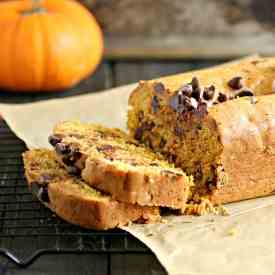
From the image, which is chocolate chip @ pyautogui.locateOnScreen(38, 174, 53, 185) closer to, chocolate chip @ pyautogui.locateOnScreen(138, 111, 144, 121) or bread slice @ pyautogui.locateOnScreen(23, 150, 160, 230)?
bread slice @ pyautogui.locateOnScreen(23, 150, 160, 230)

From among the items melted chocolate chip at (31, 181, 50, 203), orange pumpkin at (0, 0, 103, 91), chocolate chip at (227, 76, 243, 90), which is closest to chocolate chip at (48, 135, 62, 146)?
melted chocolate chip at (31, 181, 50, 203)

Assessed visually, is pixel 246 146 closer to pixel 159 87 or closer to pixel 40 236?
pixel 159 87

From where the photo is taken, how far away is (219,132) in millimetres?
3650

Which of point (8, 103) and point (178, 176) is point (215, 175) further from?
point (8, 103)

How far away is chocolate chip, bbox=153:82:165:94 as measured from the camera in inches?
158

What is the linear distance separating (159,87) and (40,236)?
102 centimetres

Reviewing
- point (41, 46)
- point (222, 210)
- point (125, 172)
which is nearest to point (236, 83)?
point (222, 210)

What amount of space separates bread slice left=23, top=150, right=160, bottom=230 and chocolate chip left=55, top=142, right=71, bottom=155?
0.09 meters

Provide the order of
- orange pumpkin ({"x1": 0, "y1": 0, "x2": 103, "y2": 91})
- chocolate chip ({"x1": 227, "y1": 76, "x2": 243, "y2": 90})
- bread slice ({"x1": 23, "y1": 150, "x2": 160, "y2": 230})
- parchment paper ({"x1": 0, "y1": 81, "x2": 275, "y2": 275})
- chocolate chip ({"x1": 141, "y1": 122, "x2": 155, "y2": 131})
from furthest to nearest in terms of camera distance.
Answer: orange pumpkin ({"x1": 0, "y1": 0, "x2": 103, "y2": 91}) < chocolate chip ({"x1": 141, "y1": 122, "x2": 155, "y2": 131}) < chocolate chip ({"x1": 227, "y1": 76, "x2": 243, "y2": 90}) < bread slice ({"x1": 23, "y1": 150, "x2": 160, "y2": 230}) < parchment paper ({"x1": 0, "y1": 81, "x2": 275, "y2": 275})

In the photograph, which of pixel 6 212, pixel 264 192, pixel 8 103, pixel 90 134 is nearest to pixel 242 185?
pixel 264 192

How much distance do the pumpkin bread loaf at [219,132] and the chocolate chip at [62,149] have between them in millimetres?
515

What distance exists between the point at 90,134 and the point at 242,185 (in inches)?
32.6

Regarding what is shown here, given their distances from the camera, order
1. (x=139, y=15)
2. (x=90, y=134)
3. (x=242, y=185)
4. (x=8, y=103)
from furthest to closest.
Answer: (x=139, y=15) < (x=8, y=103) < (x=90, y=134) < (x=242, y=185)

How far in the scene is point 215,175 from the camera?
375cm
